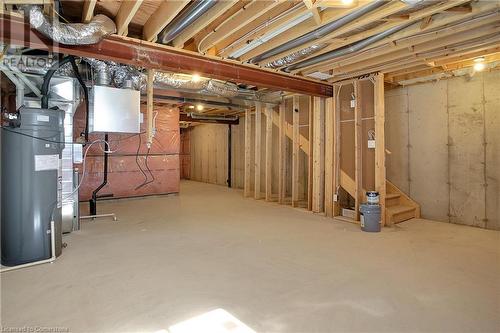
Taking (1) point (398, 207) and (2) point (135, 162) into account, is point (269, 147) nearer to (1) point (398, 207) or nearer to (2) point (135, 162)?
(1) point (398, 207)

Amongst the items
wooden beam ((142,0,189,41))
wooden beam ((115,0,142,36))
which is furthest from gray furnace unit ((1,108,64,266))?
wooden beam ((142,0,189,41))

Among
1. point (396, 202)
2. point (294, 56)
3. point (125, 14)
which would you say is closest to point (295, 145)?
point (396, 202)

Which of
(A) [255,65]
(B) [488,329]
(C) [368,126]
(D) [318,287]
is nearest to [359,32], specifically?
(A) [255,65]

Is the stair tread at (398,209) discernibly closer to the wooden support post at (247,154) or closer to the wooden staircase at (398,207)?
the wooden staircase at (398,207)

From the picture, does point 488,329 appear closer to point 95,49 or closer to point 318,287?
point 318,287

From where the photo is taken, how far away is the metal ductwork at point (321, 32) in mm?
2546

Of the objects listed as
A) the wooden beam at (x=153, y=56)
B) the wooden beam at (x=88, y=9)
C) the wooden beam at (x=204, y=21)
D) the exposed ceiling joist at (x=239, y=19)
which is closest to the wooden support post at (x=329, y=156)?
the wooden beam at (x=153, y=56)

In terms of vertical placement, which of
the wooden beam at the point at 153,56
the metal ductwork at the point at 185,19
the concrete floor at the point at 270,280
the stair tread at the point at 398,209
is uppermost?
the metal ductwork at the point at 185,19

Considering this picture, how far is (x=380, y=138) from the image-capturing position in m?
4.33

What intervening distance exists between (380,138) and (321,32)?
6.73 feet

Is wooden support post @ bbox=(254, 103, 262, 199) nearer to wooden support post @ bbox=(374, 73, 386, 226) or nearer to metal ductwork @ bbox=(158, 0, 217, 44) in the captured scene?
wooden support post @ bbox=(374, 73, 386, 226)

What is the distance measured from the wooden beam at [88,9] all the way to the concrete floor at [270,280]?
86.9 inches

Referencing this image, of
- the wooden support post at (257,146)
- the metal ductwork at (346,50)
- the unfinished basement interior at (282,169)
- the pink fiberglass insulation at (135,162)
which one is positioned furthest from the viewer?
the wooden support post at (257,146)

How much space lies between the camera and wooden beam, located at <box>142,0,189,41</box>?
243cm
